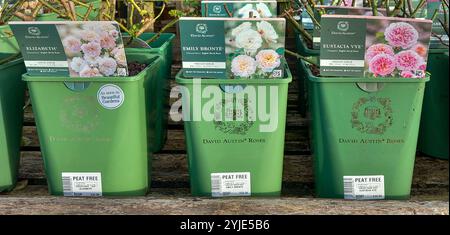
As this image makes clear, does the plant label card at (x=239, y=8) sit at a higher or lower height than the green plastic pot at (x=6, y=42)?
higher

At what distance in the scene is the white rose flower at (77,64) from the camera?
3.56 feet

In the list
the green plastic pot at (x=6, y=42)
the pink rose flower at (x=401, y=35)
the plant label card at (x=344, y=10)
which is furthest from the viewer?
the green plastic pot at (x=6, y=42)

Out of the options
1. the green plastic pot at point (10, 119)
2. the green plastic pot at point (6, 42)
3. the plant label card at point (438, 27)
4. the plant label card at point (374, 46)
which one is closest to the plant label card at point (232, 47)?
the plant label card at point (374, 46)

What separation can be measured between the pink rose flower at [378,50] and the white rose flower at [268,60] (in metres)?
0.19

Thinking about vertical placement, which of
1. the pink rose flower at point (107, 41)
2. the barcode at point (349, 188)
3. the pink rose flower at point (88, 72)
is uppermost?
the pink rose flower at point (107, 41)

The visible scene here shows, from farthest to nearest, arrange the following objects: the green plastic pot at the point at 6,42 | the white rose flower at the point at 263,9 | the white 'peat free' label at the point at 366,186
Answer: the green plastic pot at the point at 6,42
the white rose flower at the point at 263,9
the white 'peat free' label at the point at 366,186

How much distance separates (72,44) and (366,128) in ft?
2.17

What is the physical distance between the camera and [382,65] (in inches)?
42.0

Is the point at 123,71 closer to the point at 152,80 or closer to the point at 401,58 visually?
the point at 152,80

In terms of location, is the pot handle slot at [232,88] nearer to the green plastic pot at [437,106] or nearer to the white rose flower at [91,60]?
the white rose flower at [91,60]

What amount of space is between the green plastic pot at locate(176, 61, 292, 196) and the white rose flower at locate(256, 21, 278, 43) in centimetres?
9

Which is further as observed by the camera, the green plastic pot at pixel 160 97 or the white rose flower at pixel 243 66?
the green plastic pot at pixel 160 97

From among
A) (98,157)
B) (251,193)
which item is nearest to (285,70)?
(251,193)

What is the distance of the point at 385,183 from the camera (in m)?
1.15
